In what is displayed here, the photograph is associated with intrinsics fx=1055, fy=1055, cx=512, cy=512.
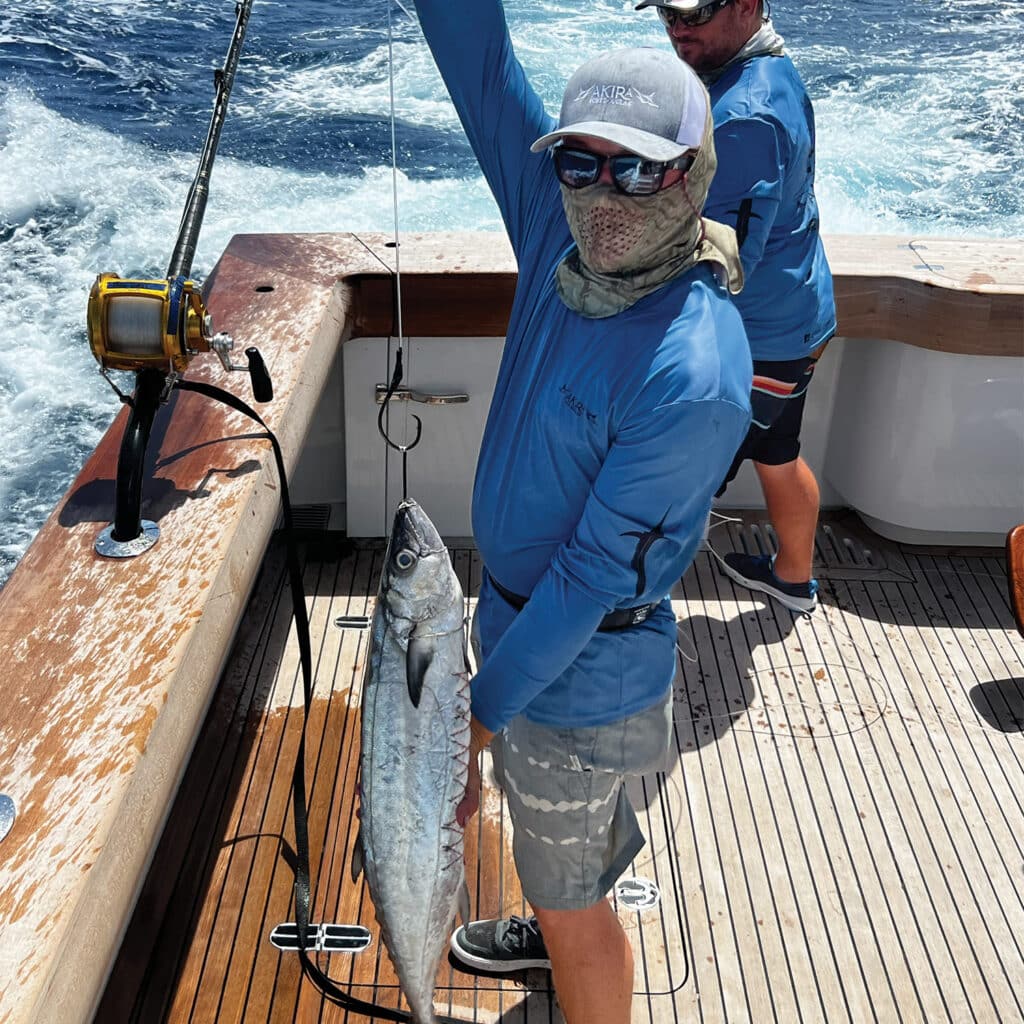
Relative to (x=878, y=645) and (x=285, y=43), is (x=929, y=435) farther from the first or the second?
(x=285, y=43)

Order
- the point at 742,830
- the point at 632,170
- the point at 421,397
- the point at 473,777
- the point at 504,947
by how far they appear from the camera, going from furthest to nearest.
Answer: the point at 421,397 < the point at 742,830 < the point at 504,947 < the point at 473,777 < the point at 632,170

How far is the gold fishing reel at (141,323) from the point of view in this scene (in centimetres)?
186

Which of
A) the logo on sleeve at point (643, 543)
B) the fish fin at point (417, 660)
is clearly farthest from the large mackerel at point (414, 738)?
the logo on sleeve at point (643, 543)

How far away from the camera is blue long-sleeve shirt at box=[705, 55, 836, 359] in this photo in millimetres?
2086

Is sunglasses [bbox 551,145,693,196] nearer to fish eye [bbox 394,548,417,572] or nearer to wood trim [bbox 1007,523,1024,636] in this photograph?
fish eye [bbox 394,548,417,572]

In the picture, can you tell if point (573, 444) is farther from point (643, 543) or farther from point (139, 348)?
point (139, 348)

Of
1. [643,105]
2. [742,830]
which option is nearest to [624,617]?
[643,105]

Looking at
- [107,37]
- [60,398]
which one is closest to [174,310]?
[60,398]

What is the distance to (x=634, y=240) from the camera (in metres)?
1.25

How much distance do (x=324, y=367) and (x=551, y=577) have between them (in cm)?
143

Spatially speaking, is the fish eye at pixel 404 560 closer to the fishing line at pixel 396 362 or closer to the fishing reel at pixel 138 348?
the fishing line at pixel 396 362

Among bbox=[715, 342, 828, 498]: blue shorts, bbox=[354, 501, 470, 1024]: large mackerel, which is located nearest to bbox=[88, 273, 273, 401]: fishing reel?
bbox=[354, 501, 470, 1024]: large mackerel

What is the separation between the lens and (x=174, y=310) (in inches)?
74.0

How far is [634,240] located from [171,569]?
971mm
